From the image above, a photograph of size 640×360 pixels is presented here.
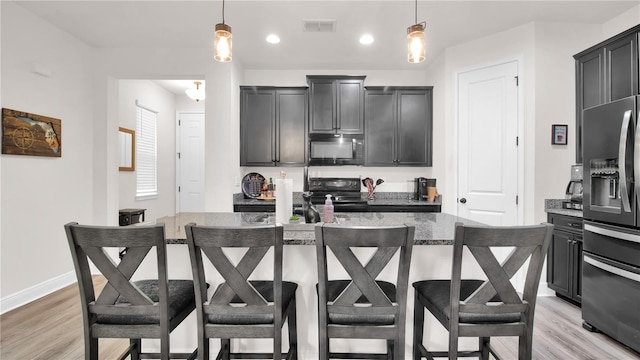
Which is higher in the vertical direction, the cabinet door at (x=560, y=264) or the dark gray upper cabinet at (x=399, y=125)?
the dark gray upper cabinet at (x=399, y=125)

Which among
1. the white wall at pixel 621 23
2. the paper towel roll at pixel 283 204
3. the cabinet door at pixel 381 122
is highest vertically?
the white wall at pixel 621 23

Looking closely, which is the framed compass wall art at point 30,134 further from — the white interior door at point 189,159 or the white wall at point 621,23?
the white wall at point 621,23

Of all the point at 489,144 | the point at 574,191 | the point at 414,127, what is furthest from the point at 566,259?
the point at 414,127

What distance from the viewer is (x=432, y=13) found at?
312cm

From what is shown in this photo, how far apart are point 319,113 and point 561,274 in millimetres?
3146

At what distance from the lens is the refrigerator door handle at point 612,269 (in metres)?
2.19

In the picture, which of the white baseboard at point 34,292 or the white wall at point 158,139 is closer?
the white baseboard at point 34,292

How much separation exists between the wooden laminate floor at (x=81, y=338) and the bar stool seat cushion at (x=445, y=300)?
1.01m

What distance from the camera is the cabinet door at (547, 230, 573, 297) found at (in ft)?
10.1

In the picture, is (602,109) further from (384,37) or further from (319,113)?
(319,113)

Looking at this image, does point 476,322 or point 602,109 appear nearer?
point 476,322

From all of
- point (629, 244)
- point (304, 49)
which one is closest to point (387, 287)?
point (629, 244)

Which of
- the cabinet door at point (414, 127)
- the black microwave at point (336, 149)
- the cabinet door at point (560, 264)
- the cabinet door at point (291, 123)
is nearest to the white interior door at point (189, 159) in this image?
the cabinet door at point (291, 123)

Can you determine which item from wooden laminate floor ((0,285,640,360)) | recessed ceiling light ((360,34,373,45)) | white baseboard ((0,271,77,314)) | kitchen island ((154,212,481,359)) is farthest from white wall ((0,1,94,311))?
recessed ceiling light ((360,34,373,45))
